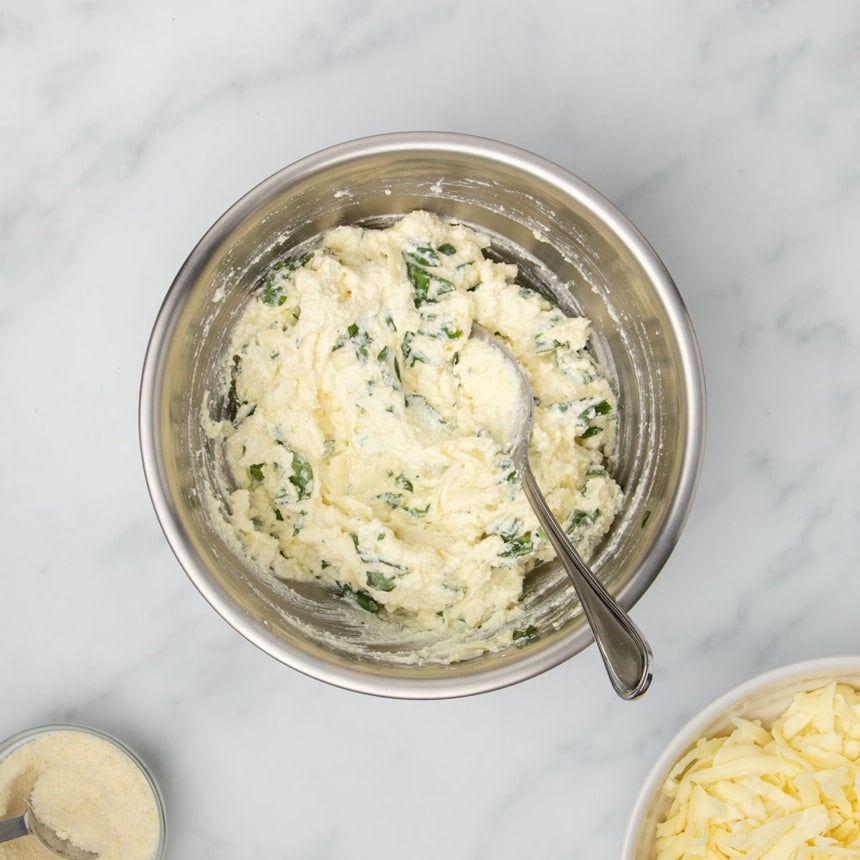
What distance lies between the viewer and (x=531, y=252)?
229 centimetres

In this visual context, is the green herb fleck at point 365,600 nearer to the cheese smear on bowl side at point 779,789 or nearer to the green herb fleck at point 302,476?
the green herb fleck at point 302,476

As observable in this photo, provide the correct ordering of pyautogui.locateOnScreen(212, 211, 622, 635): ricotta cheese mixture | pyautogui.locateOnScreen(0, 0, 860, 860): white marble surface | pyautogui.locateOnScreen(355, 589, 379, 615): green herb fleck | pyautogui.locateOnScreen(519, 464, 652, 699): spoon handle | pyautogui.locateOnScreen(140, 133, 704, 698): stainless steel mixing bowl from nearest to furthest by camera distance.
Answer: pyautogui.locateOnScreen(519, 464, 652, 699): spoon handle < pyautogui.locateOnScreen(140, 133, 704, 698): stainless steel mixing bowl < pyautogui.locateOnScreen(212, 211, 622, 635): ricotta cheese mixture < pyautogui.locateOnScreen(355, 589, 379, 615): green herb fleck < pyautogui.locateOnScreen(0, 0, 860, 860): white marble surface

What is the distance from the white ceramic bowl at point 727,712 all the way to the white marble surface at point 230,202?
0.19 meters

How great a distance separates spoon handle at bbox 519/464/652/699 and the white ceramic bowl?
0.46 metres

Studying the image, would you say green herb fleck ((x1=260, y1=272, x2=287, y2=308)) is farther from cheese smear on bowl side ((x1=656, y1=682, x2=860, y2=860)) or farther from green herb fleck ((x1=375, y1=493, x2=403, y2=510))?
cheese smear on bowl side ((x1=656, y1=682, x2=860, y2=860))

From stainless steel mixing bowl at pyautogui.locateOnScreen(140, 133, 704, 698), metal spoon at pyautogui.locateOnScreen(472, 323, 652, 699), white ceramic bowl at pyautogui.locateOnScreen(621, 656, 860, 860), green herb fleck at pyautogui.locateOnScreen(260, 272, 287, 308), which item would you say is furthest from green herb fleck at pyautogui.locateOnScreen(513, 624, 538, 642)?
green herb fleck at pyautogui.locateOnScreen(260, 272, 287, 308)

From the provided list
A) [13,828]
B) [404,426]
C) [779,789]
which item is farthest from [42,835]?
[779,789]

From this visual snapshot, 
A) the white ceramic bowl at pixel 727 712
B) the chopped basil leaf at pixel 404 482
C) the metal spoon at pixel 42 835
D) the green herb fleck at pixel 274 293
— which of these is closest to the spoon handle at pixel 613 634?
the chopped basil leaf at pixel 404 482

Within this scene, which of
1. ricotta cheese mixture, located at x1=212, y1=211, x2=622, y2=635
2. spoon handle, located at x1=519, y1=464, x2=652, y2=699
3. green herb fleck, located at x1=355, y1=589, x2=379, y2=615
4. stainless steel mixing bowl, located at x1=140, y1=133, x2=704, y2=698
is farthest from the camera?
green herb fleck, located at x1=355, y1=589, x2=379, y2=615

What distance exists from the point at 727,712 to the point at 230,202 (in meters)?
1.75

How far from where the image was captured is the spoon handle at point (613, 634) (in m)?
1.77

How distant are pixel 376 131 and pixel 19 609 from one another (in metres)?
1.52

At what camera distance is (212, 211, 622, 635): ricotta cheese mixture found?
208 centimetres

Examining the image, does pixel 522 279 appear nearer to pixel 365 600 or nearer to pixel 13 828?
pixel 365 600
